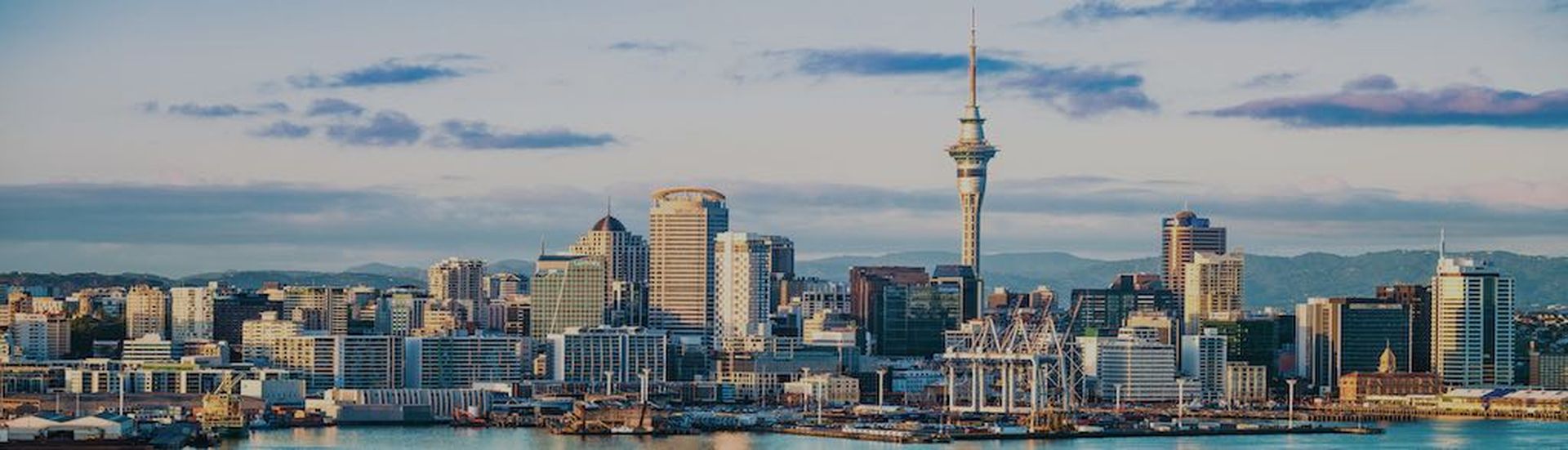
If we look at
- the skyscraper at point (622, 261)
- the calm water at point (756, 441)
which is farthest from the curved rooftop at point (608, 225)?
the calm water at point (756, 441)

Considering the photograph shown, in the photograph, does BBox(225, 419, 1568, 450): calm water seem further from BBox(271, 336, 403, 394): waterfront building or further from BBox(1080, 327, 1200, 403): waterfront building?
BBox(1080, 327, 1200, 403): waterfront building

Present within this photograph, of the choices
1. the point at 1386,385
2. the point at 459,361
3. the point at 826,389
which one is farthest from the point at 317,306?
the point at 1386,385

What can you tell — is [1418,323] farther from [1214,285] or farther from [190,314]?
[190,314]

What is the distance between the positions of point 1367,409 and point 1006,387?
28.1 ft

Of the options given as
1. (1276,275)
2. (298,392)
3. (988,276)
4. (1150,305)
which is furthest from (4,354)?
(1276,275)

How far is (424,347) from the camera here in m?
77.7

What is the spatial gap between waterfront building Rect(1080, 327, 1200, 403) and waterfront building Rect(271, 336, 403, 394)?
17.7m

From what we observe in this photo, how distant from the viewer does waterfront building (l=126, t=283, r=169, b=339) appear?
289 feet

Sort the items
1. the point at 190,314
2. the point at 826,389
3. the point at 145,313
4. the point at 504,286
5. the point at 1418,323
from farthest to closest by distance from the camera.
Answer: the point at 504,286 < the point at 1418,323 < the point at 145,313 < the point at 190,314 < the point at 826,389

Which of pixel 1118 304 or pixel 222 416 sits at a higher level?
pixel 1118 304

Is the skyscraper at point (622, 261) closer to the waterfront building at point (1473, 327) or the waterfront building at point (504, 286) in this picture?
the waterfront building at point (504, 286)

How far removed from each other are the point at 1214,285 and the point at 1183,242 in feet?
26.8

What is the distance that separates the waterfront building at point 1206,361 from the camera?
8469cm

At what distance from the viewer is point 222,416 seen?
5941 centimetres
